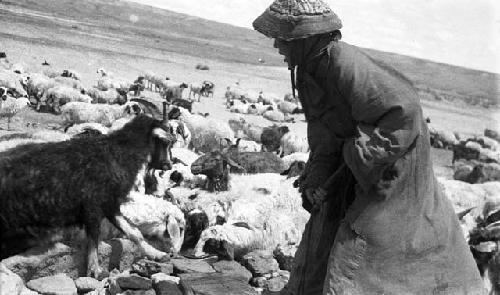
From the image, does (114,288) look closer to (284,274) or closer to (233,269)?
(233,269)

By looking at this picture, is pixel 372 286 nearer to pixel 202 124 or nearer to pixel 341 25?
pixel 341 25

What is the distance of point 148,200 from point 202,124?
Answer: 8.24m

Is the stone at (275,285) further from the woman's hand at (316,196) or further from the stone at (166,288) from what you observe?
the woman's hand at (316,196)

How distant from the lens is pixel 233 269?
20.7ft

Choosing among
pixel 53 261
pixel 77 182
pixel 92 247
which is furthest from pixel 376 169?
pixel 53 261

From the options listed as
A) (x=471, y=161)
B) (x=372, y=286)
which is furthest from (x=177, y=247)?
(x=471, y=161)

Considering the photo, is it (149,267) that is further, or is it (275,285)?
(275,285)

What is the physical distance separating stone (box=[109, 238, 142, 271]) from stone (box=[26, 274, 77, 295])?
592 millimetres

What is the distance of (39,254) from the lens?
17.5 feet

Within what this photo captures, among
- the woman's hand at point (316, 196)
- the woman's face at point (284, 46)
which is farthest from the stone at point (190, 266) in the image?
the woman's face at point (284, 46)

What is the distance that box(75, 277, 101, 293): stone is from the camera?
542 cm

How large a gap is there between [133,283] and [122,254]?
635 mm

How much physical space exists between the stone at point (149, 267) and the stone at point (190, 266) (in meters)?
0.07

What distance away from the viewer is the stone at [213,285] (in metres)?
5.38
